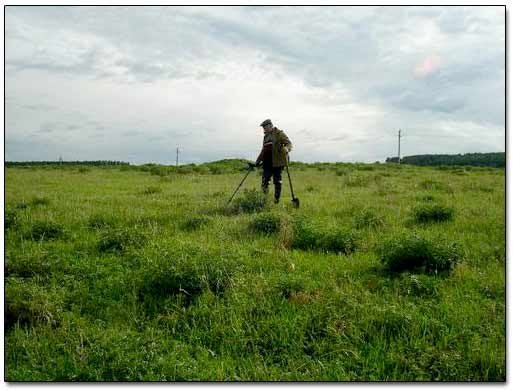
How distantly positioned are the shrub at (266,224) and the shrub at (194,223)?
3.69 ft

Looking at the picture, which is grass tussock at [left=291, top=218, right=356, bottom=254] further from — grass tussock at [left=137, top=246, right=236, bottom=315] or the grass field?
grass tussock at [left=137, top=246, right=236, bottom=315]

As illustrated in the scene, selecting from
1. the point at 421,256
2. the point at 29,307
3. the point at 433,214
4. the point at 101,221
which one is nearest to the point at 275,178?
the point at 433,214

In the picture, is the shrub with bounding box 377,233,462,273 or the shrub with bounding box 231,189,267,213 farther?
the shrub with bounding box 231,189,267,213

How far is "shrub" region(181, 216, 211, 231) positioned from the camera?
31.6 feet

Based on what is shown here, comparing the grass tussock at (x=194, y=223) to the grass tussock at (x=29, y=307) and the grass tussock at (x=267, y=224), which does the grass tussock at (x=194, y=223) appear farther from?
the grass tussock at (x=29, y=307)

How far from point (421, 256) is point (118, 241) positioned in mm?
4758

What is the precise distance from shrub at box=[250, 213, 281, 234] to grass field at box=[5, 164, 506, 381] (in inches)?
1.1

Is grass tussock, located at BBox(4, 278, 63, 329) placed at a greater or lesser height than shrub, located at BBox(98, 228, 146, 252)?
lesser

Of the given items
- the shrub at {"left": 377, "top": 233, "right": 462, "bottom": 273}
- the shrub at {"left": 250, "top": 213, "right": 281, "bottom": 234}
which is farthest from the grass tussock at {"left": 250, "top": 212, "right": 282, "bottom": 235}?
the shrub at {"left": 377, "top": 233, "right": 462, "bottom": 273}

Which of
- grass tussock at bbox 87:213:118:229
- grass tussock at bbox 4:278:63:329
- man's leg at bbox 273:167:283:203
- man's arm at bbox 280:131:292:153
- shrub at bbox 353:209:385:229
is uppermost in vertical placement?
man's arm at bbox 280:131:292:153

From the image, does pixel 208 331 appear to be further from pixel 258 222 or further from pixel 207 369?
pixel 258 222

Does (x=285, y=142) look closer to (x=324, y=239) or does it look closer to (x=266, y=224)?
(x=266, y=224)

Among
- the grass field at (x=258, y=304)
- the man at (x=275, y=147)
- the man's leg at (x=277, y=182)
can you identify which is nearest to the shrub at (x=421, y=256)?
the grass field at (x=258, y=304)

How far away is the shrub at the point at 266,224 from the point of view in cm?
893
